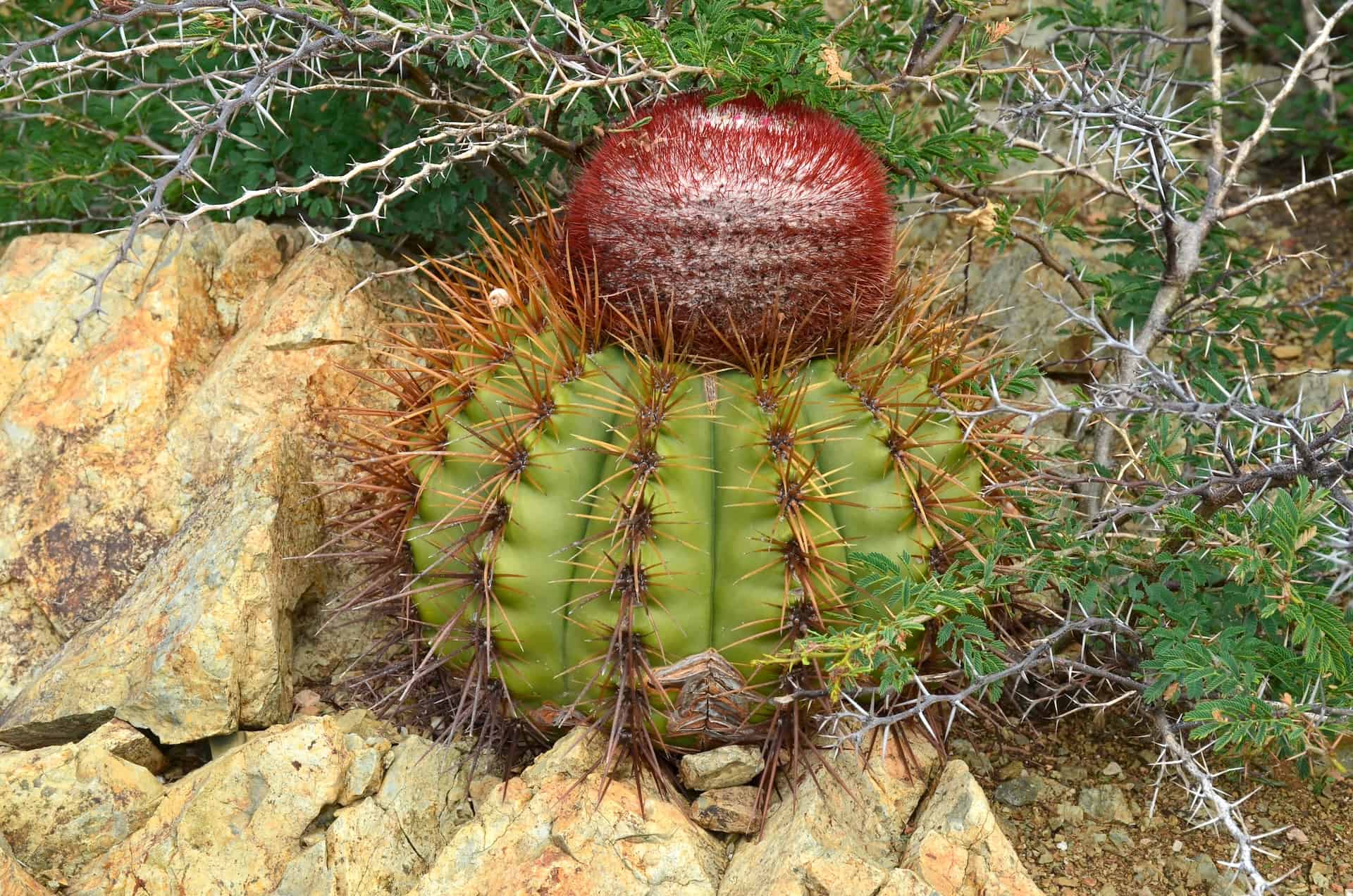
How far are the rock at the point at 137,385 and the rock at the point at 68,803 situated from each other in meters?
0.53

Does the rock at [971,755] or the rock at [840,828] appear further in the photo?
the rock at [971,755]

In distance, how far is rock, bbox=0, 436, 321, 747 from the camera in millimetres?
2756

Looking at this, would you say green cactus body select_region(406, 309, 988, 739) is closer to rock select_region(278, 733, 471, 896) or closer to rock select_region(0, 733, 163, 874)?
rock select_region(278, 733, 471, 896)

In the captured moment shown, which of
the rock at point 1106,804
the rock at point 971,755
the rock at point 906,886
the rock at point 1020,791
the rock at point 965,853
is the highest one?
the rock at point 906,886

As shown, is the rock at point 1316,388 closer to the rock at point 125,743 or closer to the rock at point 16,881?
the rock at point 125,743

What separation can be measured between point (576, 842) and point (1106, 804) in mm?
1145

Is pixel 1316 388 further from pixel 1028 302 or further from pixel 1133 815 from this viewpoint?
pixel 1133 815

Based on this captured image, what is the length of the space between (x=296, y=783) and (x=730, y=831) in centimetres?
87

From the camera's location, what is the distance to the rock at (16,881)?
2262mm

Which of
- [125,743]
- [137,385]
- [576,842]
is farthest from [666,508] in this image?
[137,385]

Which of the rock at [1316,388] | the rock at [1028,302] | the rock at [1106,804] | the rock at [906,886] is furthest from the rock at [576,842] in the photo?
the rock at [1316,388]

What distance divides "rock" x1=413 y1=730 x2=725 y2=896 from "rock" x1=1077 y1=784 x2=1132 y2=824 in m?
0.83

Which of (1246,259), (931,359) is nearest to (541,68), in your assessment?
(931,359)

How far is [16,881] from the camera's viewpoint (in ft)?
7.50
